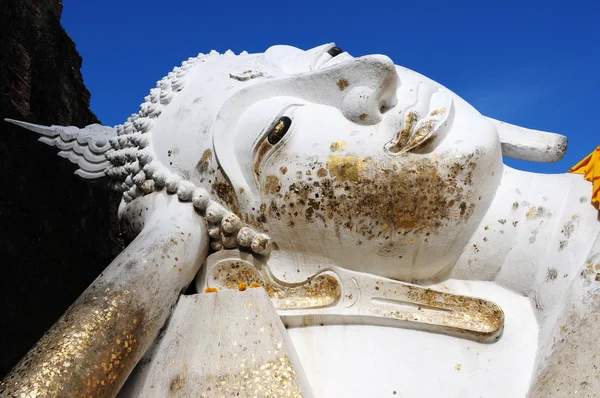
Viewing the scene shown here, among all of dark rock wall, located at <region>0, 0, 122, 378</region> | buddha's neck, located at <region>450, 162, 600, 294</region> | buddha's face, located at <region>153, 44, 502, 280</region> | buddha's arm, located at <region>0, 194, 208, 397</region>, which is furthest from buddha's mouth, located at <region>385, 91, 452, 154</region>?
dark rock wall, located at <region>0, 0, 122, 378</region>

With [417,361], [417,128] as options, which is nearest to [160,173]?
[417,128]

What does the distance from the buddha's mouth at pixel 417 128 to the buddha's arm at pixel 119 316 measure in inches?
29.4

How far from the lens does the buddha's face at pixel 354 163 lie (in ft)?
6.89

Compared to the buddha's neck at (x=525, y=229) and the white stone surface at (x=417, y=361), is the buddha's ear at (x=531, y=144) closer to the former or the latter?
the buddha's neck at (x=525, y=229)

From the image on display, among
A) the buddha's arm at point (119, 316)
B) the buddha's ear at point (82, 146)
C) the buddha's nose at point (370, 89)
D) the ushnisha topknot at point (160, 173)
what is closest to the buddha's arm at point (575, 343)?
the buddha's nose at point (370, 89)

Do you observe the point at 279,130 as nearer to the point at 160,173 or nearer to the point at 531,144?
the point at 160,173

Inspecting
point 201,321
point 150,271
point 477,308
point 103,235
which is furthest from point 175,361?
point 103,235

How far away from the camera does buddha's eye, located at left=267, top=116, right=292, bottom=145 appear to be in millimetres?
2213

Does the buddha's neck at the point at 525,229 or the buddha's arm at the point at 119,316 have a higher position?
the buddha's neck at the point at 525,229

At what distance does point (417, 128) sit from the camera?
212 cm

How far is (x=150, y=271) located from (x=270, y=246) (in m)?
0.43

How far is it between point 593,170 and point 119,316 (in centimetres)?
159

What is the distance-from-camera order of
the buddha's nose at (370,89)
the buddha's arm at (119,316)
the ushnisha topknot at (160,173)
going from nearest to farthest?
the buddha's arm at (119,316) → the buddha's nose at (370,89) → the ushnisha topknot at (160,173)

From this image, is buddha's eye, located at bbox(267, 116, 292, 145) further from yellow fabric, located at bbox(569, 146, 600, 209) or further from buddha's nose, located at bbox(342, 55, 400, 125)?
yellow fabric, located at bbox(569, 146, 600, 209)
